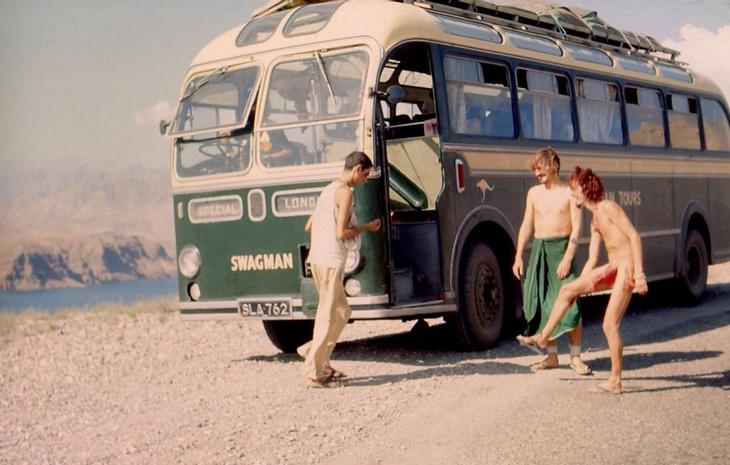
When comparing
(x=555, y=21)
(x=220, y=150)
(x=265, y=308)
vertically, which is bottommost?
(x=265, y=308)

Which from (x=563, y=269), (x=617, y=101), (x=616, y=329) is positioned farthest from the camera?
(x=617, y=101)

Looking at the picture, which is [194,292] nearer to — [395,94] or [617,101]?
[395,94]

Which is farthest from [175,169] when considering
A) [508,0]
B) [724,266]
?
[724,266]

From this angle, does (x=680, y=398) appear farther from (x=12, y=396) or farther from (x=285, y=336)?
(x=12, y=396)

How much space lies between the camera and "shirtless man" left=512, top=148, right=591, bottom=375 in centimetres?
898

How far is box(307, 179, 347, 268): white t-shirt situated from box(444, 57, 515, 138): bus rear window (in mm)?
2145

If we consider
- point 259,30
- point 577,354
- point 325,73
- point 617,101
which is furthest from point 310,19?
point 617,101

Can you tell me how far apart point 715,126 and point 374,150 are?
9.19 metres

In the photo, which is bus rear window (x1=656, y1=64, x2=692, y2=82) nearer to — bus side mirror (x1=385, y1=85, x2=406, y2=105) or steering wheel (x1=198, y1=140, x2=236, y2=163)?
bus side mirror (x1=385, y1=85, x2=406, y2=105)

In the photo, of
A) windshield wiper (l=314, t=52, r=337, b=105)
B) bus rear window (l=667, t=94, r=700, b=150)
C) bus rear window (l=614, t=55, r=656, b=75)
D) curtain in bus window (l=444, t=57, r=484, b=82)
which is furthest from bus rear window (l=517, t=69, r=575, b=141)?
bus rear window (l=667, t=94, r=700, b=150)

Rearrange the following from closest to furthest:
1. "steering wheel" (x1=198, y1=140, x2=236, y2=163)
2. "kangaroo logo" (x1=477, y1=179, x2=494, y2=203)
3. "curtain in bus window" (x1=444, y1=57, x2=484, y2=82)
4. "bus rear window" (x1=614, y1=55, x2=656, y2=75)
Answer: "steering wheel" (x1=198, y1=140, x2=236, y2=163), "curtain in bus window" (x1=444, y1=57, x2=484, y2=82), "kangaroo logo" (x1=477, y1=179, x2=494, y2=203), "bus rear window" (x1=614, y1=55, x2=656, y2=75)

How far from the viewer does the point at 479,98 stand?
444 inches

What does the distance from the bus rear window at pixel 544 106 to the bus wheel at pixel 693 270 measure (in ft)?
12.5

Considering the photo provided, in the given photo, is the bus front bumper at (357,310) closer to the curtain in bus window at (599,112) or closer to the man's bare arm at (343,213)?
the man's bare arm at (343,213)
